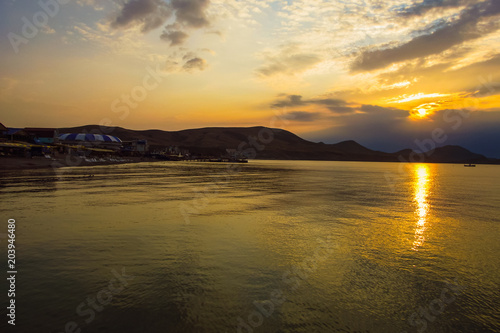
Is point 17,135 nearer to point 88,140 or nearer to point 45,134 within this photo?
point 45,134

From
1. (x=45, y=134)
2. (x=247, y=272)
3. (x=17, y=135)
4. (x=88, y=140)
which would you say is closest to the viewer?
(x=247, y=272)

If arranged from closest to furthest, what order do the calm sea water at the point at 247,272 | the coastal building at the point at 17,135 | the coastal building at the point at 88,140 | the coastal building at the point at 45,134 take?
the calm sea water at the point at 247,272
the coastal building at the point at 17,135
the coastal building at the point at 45,134
the coastal building at the point at 88,140

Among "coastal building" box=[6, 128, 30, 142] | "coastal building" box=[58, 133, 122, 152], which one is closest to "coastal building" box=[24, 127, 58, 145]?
"coastal building" box=[58, 133, 122, 152]

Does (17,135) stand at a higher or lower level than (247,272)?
higher

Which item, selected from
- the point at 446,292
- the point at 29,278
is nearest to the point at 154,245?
the point at 29,278

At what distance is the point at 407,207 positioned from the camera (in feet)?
95.3

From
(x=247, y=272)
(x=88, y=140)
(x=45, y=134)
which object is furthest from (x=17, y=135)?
(x=247, y=272)

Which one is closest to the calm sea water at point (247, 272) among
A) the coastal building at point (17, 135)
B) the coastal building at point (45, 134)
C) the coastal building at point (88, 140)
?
the coastal building at point (17, 135)

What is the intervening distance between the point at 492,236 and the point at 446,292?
38.1 feet

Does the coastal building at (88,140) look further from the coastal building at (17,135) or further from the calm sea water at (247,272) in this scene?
the calm sea water at (247,272)

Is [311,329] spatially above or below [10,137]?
below

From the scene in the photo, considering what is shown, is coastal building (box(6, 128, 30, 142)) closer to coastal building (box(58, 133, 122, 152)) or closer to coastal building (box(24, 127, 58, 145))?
coastal building (box(24, 127, 58, 145))

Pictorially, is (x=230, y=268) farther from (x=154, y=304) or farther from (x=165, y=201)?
(x=165, y=201)

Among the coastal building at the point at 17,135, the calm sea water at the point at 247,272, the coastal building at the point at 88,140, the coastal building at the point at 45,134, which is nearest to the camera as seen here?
the calm sea water at the point at 247,272
